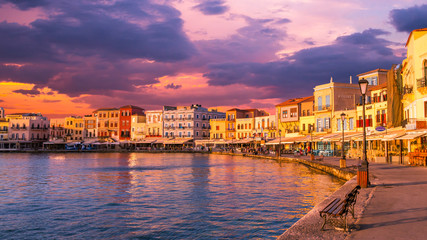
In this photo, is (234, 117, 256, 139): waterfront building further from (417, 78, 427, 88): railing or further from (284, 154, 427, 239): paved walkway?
(284, 154, 427, 239): paved walkway

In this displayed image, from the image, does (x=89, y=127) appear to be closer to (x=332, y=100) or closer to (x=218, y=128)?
(x=218, y=128)

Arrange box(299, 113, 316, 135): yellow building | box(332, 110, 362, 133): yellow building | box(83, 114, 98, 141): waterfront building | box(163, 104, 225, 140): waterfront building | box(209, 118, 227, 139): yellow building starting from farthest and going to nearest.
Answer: box(83, 114, 98, 141): waterfront building
box(163, 104, 225, 140): waterfront building
box(209, 118, 227, 139): yellow building
box(299, 113, 316, 135): yellow building
box(332, 110, 362, 133): yellow building

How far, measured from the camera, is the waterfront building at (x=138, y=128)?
11019 centimetres

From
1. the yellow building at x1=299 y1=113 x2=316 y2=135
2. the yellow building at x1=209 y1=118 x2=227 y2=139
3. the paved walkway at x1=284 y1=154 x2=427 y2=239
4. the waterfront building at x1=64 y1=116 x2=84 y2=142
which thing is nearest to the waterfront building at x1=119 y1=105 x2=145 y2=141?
the waterfront building at x1=64 y1=116 x2=84 y2=142

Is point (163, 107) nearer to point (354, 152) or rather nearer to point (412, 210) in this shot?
point (354, 152)

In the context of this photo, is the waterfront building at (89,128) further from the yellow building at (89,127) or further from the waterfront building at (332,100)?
the waterfront building at (332,100)

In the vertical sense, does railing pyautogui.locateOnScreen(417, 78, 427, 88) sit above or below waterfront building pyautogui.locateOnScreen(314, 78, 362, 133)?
below

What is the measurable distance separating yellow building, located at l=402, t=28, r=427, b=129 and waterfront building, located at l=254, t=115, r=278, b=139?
47.3m

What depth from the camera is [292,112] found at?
235 feet

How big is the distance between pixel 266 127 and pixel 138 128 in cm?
4419

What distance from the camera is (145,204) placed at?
57.1 ft

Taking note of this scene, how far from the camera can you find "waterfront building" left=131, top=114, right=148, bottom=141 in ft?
362

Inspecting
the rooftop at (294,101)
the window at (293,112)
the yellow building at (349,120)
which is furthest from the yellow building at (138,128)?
the yellow building at (349,120)

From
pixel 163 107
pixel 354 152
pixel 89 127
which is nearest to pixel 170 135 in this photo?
pixel 163 107
